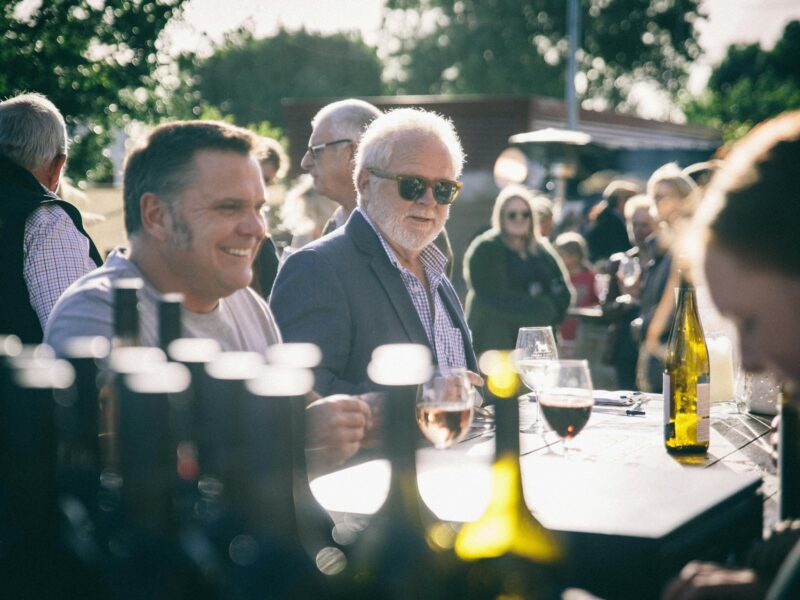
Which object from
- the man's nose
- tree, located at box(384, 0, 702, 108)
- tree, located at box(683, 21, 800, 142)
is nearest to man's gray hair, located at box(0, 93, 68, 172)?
the man's nose

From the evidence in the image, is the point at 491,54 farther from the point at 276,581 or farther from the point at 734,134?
the point at 276,581

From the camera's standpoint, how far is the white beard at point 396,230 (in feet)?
12.3

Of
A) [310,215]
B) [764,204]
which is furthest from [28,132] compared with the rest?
[764,204]

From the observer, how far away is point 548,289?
7586mm

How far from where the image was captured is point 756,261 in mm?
1396

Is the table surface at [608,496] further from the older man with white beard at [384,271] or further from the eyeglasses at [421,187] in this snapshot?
the eyeglasses at [421,187]

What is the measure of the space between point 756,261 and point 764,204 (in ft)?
0.26

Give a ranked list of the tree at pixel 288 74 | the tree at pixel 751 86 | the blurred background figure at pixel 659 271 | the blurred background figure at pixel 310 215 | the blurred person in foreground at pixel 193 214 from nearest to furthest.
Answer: the blurred person in foreground at pixel 193 214 < the blurred background figure at pixel 659 271 < the blurred background figure at pixel 310 215 < the tree at pixel 288 74 < the tree at pixel 751 86

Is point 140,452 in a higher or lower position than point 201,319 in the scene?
higher

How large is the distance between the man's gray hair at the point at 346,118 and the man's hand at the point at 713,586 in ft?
13.0

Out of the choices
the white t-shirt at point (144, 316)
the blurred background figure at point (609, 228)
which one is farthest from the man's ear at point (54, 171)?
the blurred background figure at point (609, 228)

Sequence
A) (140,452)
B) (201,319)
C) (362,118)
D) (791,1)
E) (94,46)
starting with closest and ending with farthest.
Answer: (140,452), (201,319), (362,118), (94,46), (791,1)

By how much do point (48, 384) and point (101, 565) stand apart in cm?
22

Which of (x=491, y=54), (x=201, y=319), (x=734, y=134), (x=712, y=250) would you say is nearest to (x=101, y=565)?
(x=712, y=250)
